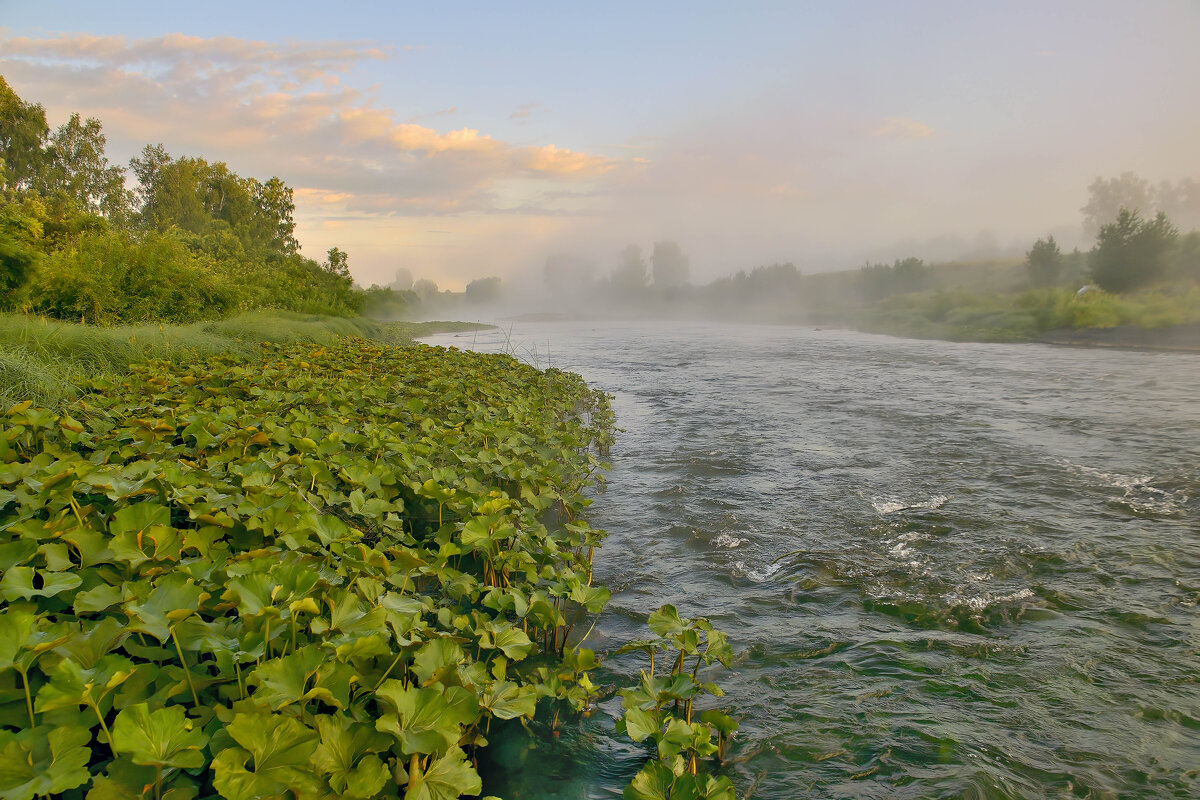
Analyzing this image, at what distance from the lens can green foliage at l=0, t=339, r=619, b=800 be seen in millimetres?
1515

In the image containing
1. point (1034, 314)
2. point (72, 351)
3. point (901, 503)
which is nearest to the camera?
point (901, 503)

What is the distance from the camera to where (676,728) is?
2.24 meters

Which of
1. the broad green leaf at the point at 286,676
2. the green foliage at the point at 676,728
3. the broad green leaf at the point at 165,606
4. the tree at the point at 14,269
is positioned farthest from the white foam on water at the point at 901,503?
the tree at the point at 14,269

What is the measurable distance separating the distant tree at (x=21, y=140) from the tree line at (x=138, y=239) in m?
0.06

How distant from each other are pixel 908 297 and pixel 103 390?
65.2 meters

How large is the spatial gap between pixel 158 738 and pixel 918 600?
424cm

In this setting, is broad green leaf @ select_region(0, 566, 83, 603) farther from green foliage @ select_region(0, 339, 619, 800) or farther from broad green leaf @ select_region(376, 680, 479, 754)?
broad green leaf @ select_region(376, 680, 479, 754)

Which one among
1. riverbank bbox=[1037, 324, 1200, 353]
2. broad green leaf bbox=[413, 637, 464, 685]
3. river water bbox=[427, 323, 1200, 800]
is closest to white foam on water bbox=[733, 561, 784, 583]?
river water bbox=[427, 323, 1200, 800]

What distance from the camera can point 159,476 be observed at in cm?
296

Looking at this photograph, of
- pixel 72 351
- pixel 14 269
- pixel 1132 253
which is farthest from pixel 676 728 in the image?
pixel 1132 253

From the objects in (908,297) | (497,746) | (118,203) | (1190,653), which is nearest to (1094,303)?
(908,297)

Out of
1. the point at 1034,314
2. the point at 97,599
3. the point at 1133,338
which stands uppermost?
the point at 1034,314

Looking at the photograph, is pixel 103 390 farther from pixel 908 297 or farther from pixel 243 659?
pixel 908 297

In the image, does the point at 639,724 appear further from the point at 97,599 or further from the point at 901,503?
the point at 901,503
